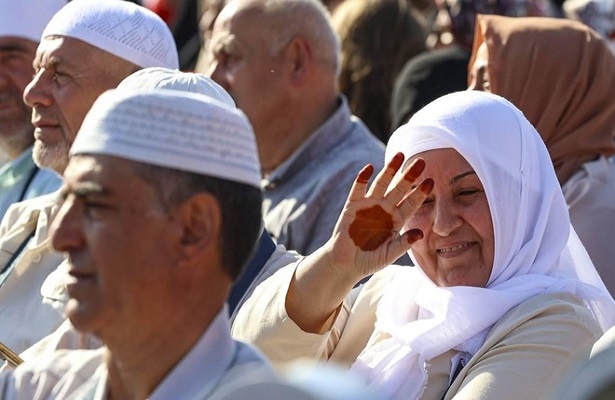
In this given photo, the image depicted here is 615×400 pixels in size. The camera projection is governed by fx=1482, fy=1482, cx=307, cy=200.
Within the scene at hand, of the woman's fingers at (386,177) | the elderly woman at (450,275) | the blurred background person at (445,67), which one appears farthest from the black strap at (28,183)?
the woman's fingers at (386,177)

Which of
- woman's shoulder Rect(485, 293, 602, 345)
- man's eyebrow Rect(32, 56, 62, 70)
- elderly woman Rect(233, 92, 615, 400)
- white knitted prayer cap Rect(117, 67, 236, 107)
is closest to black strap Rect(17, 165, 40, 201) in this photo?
man's eyebrow Rect(32, 56, 62, 70)

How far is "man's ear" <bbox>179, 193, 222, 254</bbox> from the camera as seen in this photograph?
9.32ft

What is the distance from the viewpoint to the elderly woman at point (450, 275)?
4.08m

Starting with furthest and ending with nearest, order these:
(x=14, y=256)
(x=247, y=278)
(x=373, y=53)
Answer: (x=373, y=53) < (x=14, y=256) < (x=247, y=278)

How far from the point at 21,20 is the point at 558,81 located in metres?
2.45

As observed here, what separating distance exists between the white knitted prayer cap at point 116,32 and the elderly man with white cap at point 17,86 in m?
1.09

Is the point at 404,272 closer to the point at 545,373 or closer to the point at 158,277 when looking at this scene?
the point at 545,373

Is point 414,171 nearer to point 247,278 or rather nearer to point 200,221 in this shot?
point 247,278

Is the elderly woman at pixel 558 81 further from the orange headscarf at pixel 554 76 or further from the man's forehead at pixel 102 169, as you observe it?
the man's forehead at pixel 102 169

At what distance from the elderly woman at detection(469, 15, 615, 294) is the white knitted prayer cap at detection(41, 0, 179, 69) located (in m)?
1.30

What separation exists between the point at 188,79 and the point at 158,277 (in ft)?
5.49

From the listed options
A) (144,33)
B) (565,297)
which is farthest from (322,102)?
(565,297)

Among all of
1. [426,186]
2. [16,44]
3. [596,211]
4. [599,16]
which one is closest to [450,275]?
[426,186]

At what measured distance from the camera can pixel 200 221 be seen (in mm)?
2859
